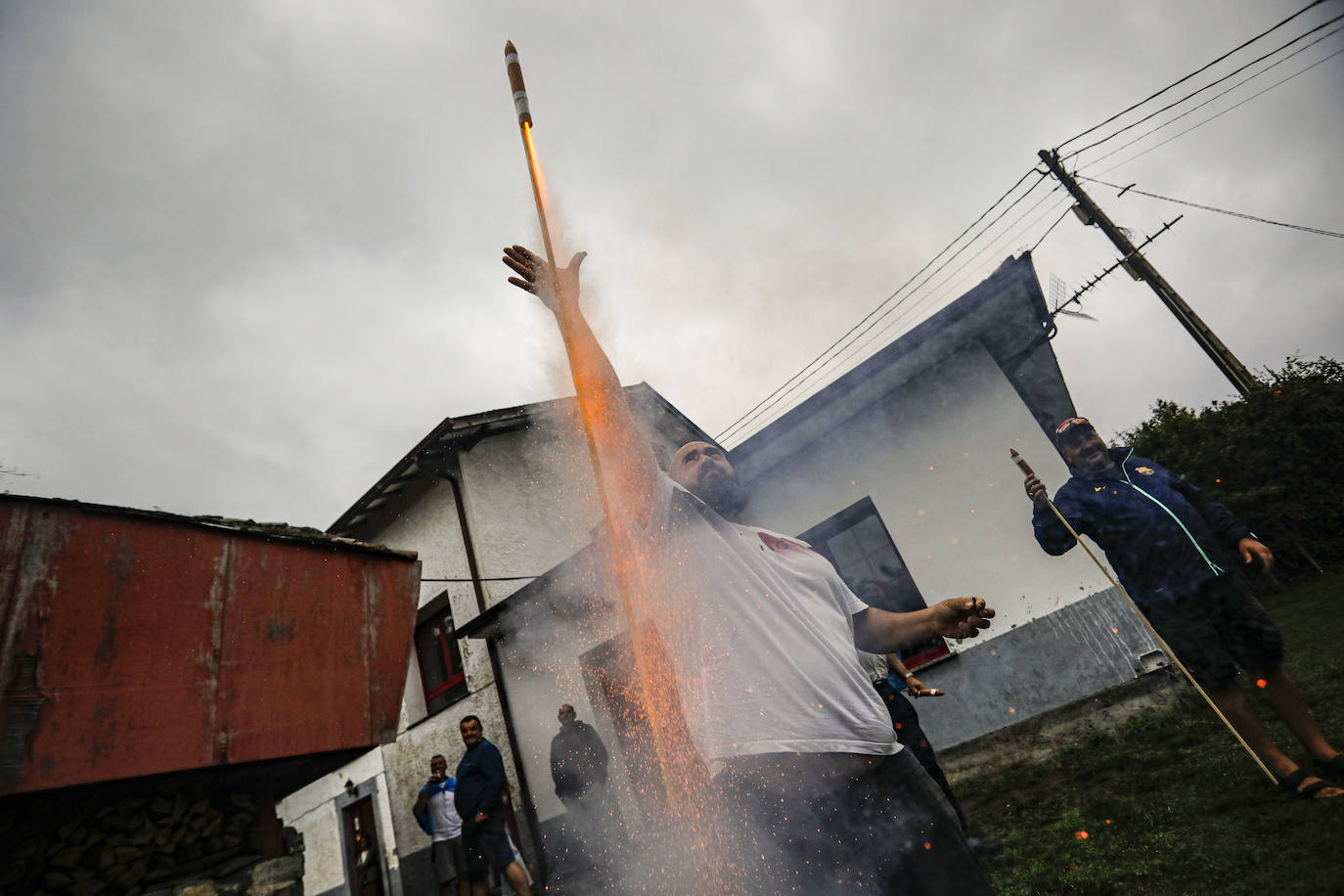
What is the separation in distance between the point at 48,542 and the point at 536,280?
323 centimetres

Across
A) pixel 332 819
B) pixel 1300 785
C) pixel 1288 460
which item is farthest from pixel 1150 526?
pixel 1288 460

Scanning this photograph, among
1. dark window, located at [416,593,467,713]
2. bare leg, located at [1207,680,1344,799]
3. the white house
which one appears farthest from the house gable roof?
bare leg, located at [1207,680,1344,799]

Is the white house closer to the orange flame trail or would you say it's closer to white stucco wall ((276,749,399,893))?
white stucco wall ((276,749,399,893))

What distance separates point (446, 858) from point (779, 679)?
7318 millimetres

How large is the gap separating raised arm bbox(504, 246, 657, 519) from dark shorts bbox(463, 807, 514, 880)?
5107mm

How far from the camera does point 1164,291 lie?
38.7ft

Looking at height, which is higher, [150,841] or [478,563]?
[478,563]

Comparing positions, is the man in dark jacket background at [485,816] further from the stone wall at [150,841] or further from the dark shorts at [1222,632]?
the dark shorts at [1222,632]

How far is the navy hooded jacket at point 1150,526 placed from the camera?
3520 millimetres

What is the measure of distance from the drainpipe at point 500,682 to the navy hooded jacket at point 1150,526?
697cm

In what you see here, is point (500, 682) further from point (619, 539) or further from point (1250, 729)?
point (1250, 729)

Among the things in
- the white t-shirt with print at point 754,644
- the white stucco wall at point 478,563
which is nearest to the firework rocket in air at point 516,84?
the white t-shirt with print at point 754,644

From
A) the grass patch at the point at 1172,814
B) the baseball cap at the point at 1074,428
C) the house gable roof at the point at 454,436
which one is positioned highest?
the house gable roof at the point at 454,436

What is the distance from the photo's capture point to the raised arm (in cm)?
239
